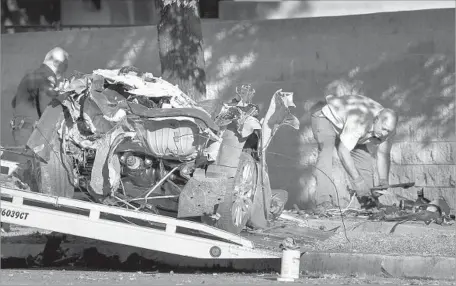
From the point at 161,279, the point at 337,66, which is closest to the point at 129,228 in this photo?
the point at 161,279

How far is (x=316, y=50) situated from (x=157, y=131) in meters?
4.54

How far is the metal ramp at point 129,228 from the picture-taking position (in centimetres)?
918

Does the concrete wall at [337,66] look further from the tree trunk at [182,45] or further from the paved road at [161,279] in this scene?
the paved road at [161,279]

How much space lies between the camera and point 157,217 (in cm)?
930

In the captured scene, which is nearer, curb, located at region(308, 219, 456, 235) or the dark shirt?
curb, located at region(308, 219, 456, 235)

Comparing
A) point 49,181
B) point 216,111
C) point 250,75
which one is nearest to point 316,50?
point 250,75

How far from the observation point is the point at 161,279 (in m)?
9.34

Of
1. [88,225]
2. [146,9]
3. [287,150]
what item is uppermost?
[146,9]

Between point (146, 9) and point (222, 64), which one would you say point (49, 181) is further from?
point (146, 9)

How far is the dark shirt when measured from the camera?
12922mm

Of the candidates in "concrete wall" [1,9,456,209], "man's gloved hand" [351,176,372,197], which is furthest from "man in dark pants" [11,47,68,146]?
"man's gloved hand" [351,176,372,197]

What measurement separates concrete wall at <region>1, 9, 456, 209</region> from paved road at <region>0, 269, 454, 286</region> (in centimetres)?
423

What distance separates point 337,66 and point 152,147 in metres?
4.53

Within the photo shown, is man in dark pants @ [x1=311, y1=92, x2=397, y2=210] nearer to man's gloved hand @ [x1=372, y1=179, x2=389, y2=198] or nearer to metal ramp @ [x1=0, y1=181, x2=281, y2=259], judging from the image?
man's gloved hand @ [x1=372, y1=179, x2=389, y2=198]
